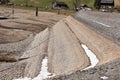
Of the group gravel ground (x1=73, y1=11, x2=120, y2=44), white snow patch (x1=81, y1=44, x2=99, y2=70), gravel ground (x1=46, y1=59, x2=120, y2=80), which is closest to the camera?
gravel ground (x1=46, y1=59, x2=120, y2=80)

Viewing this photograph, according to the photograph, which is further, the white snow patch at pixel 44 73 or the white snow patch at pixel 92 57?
the white snow patch at pixel 44 73

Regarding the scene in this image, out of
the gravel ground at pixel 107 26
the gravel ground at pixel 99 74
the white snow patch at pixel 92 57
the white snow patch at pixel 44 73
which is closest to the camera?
the gravel ground at pixel 99 74

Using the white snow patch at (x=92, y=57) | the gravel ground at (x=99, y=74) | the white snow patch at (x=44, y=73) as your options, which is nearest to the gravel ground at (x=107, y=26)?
the white snow patch at (x=92, y=57)

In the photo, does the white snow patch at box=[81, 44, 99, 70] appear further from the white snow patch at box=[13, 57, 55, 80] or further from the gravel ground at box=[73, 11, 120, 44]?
the white snow patch at box=[13, 57, 55, 80]

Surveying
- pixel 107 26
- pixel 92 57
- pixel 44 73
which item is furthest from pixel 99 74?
pixel 107 26

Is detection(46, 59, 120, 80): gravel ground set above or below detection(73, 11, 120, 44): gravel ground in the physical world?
above

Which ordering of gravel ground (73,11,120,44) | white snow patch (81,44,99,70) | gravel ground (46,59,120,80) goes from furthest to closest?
gravel ground (73,11,120,44) → white snow patch (81,44,99,70) → gravel ground (46,59,120,80)

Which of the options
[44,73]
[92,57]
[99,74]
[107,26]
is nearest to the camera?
[99,74]

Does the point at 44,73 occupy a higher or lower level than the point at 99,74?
lower

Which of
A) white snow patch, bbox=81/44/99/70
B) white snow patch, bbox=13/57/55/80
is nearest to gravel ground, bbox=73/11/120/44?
white snow patch, bbox=81/44/99/70

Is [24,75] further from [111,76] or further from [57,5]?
[57,5]

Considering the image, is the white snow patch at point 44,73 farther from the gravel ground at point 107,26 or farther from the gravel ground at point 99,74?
the gravel ground at point 99,74

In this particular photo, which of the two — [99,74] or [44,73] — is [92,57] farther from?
[99,74]

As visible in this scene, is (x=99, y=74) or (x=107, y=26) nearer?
(x=99, y=74)
